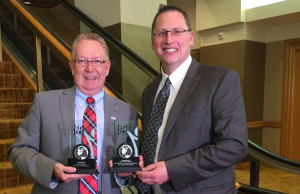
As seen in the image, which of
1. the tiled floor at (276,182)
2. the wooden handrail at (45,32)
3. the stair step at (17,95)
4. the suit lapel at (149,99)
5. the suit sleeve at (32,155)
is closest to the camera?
the suit sleeve at (32,155)

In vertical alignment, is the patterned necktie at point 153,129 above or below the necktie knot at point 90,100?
below

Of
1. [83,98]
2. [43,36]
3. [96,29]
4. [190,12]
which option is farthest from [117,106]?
[190,12]

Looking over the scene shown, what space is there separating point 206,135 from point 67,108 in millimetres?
807

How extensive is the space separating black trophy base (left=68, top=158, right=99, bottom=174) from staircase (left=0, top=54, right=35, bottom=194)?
5.37 feet

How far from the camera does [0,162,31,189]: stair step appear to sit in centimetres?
257

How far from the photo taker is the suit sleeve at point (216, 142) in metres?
1.26

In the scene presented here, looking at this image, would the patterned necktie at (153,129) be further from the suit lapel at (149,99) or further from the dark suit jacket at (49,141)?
the dark suit jacket at (49,141)

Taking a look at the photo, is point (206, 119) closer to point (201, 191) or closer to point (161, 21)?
point (201, 191)

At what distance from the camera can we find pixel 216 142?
4.27 feet

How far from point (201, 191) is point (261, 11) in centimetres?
495

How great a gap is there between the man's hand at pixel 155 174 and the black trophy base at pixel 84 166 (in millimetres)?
218

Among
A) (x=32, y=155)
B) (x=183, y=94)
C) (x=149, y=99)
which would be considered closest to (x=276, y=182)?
(x=149, y=99)

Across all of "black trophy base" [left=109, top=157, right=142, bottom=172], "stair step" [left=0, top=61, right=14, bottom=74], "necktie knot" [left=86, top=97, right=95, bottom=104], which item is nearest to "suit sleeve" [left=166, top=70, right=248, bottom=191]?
"black trophy base" [left=109, top=157, right=142, bottom=172]

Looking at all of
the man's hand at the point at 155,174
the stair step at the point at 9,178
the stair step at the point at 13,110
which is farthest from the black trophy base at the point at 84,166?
the stair step at the point at 13,110
